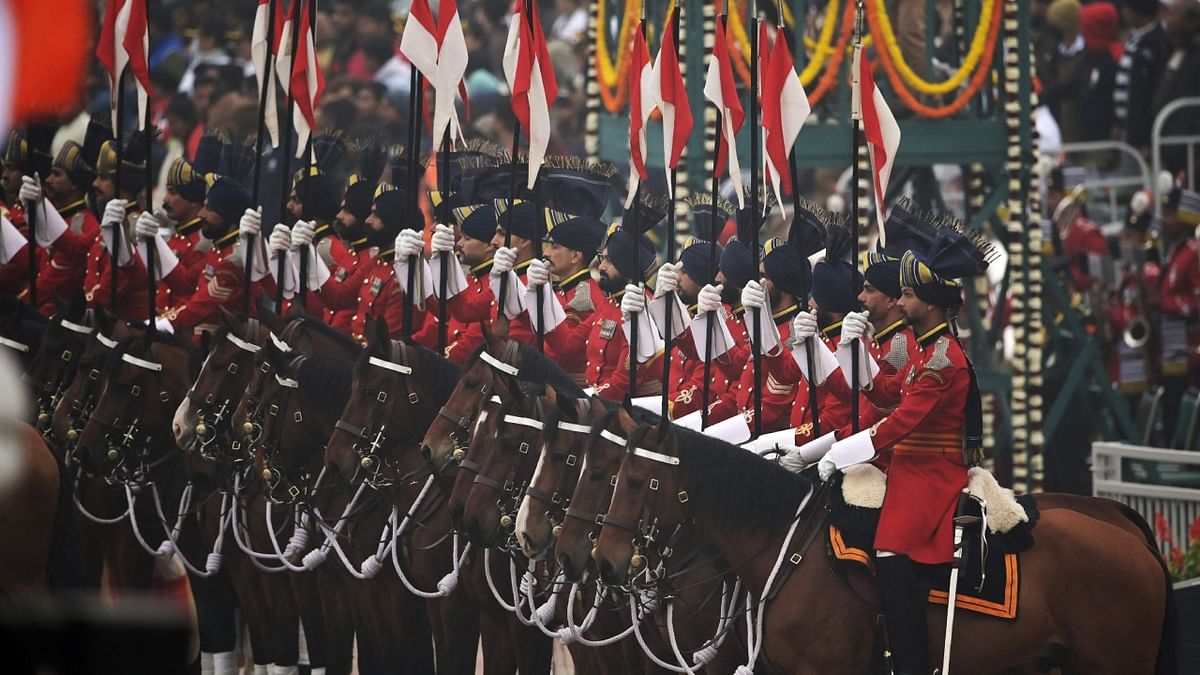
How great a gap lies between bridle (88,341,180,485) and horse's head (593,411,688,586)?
3877 millimetres

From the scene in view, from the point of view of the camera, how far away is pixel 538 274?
31.5 feet

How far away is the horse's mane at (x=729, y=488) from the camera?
24.3 ft

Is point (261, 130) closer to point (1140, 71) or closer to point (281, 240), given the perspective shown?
point (281, 240)

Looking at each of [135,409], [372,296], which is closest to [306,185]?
[372,296]

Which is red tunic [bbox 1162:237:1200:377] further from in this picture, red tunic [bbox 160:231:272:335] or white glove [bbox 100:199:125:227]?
white glove [bbox 100:199:125:227]

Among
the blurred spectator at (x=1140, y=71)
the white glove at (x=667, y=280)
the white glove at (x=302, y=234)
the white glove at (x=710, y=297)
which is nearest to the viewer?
the white glove at (x=710, y=297)

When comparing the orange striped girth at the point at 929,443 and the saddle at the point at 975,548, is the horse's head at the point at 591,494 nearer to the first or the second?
the saddle at the point at 975,548

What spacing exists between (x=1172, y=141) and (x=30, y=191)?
9.65 meters

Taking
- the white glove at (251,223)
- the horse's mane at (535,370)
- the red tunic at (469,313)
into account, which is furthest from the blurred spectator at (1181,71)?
the horse's mane at (535,370)

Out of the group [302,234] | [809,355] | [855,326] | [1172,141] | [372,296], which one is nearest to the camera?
[855,326]

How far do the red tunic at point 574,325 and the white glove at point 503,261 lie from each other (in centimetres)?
34

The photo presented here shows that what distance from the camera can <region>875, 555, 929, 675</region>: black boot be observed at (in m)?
7.01

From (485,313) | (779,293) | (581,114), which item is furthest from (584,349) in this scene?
(581,114)

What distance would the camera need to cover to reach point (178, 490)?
1045 cm
